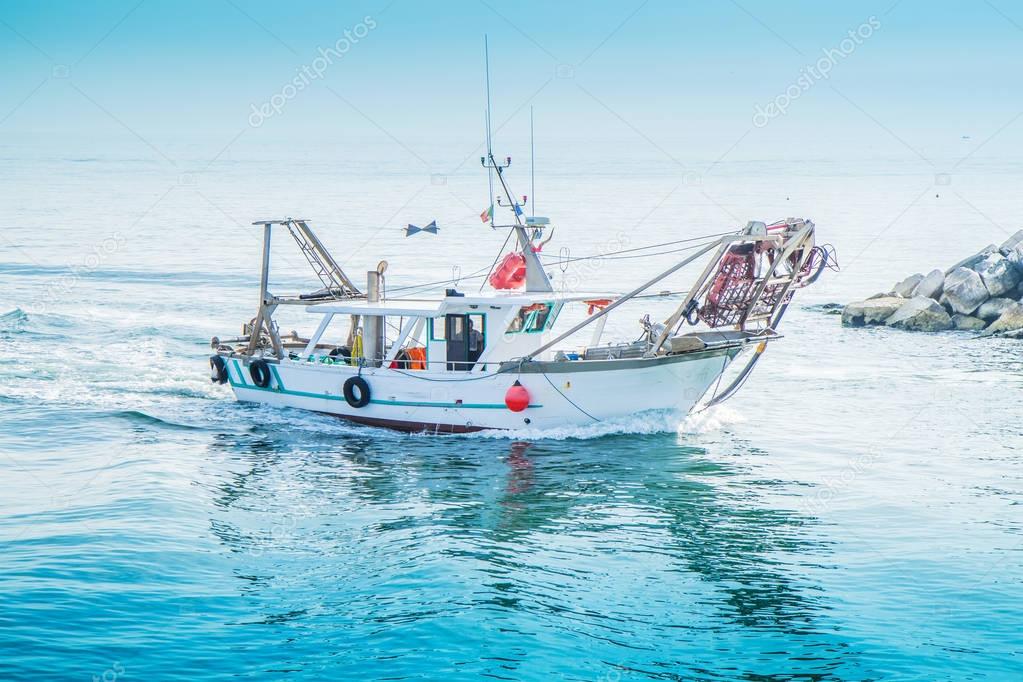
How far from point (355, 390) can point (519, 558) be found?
1074 centimetres

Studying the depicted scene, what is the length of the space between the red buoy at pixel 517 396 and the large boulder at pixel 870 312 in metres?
23.8

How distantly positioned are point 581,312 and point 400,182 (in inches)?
4210

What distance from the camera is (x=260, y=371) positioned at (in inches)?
1235

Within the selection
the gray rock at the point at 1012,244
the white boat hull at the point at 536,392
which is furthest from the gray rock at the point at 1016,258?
the white boat hull at the point at 536,392

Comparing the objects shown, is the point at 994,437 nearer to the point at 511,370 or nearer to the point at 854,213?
the point at 511,370

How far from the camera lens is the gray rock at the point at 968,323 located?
44.6 metres

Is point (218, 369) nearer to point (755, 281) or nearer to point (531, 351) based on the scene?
point (531, 351)

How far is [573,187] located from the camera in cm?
14200

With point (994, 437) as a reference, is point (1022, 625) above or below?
below

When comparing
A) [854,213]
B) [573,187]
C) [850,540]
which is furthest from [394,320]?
[573,187]

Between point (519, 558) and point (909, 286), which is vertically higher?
point (909, 286)

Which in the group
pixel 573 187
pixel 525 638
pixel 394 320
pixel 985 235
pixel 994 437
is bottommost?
pixel 525 638

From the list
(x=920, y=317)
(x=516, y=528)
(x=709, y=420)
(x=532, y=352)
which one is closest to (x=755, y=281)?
(x=709, y=420)

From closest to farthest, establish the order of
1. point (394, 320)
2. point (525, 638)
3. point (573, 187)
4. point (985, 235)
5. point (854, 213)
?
point (525, 638) < point (394, 320) < point (985, 235) < point (854, 213) < point (573, 187)
